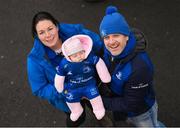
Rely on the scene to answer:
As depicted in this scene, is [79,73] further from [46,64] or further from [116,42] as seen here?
[116,42]

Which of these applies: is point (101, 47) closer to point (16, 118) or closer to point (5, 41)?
point (16, 118)

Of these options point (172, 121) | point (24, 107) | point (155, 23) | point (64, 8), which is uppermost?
point (64, 8)

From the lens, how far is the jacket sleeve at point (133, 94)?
326 cm

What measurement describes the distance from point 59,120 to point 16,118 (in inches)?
24.2

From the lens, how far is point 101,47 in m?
3.84

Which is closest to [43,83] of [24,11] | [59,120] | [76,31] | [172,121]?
[76,31]

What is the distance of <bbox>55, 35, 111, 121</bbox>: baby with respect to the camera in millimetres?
3344

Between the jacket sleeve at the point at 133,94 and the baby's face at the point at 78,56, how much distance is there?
463 mm

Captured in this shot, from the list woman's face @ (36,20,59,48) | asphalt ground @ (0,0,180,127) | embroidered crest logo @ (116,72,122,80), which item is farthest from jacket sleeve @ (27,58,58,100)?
asphalt ground @ (0,0,180,127)

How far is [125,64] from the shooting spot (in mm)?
3281

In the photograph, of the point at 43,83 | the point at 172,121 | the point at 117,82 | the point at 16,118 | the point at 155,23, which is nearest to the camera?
the point at 117,82

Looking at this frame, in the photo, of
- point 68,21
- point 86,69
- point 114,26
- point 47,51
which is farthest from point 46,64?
point 68,21

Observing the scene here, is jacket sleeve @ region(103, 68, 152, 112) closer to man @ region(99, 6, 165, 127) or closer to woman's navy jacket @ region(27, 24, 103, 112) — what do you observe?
man @ region(99, 6, 165, 127)

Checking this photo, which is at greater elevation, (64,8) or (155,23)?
(64,8)
